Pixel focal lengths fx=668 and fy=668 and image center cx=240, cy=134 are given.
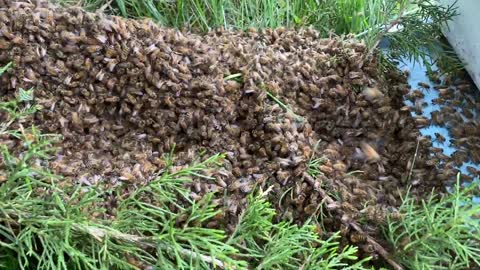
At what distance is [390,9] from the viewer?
2184mm

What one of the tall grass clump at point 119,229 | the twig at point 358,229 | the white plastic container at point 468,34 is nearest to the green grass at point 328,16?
the white plastic container at point 468,34

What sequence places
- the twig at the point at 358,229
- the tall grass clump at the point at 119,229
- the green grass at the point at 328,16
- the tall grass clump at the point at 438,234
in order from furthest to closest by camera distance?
the green grass at the point at 328,16
the twig at the point at 358,229
the tall grass clump at the point at 438,234
the tall grass clump at the point at 119,229

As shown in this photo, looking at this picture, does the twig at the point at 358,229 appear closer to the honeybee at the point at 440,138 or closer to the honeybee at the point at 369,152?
the honeybee at the point at 369,152

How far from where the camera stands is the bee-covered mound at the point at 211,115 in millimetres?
1808

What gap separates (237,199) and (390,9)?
867 millimetres

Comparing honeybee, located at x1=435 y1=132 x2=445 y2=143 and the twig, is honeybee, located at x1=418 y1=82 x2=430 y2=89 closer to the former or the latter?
honeybee, located at x1=435 y1=132 x2=445 y2=143

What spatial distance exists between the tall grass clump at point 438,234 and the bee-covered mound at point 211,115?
89 millimetres

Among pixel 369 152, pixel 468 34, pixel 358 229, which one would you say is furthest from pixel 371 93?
pixel 358 229

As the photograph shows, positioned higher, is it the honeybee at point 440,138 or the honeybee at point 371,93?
the honeybee at point 371,93

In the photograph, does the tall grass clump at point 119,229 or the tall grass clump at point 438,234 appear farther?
the tall grass clump at point 438,234

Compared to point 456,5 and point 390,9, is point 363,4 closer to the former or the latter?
point 390,9

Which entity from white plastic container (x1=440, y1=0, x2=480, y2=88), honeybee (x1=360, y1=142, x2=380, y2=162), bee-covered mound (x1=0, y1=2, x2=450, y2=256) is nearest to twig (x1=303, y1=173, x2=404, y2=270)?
bee-covered mound (x1=0, y1=2, x2=450, y2=256)

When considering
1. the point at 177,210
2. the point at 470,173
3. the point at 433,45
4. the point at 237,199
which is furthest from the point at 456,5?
the point at 177,210

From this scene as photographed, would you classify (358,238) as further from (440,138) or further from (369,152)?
(440,138)
